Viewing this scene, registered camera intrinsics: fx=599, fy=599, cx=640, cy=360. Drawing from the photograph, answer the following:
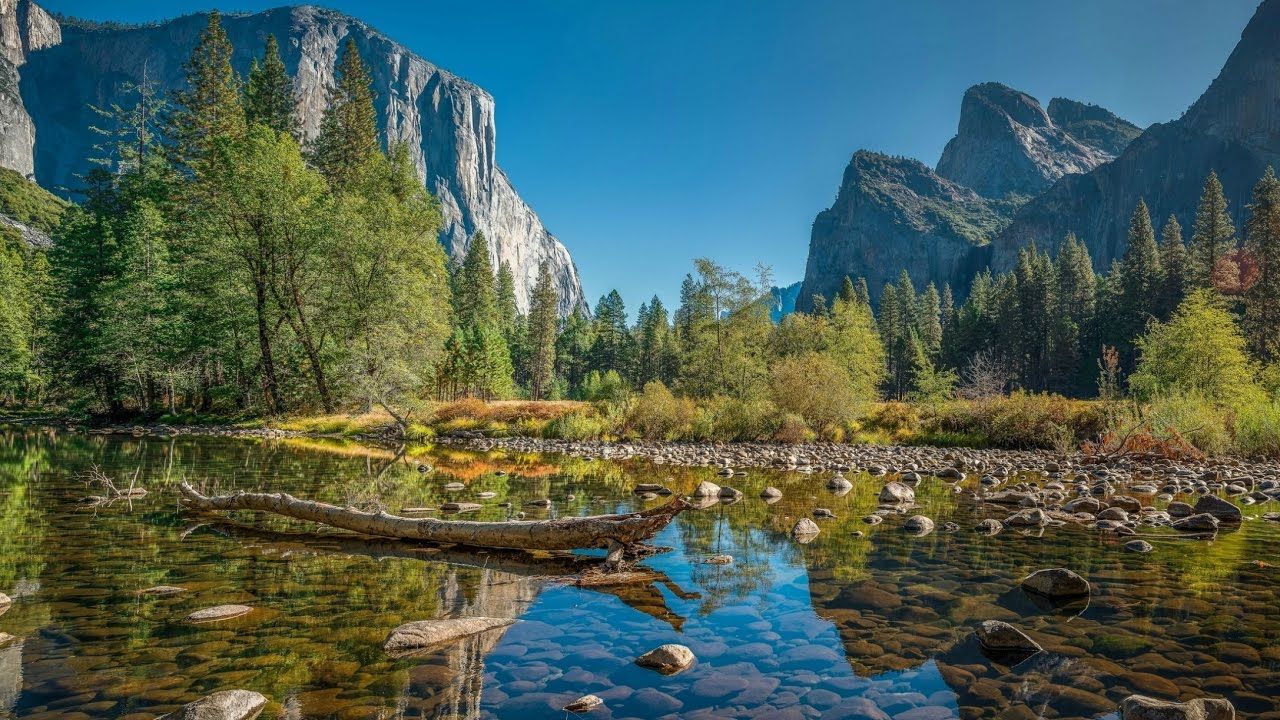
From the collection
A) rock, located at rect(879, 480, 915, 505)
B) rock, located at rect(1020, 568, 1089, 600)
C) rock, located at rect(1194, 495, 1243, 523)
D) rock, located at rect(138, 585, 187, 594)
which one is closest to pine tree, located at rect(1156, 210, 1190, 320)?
rock, located at rect(1194, 495, 1243, 523)

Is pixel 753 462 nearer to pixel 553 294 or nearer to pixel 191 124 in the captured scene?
pixel 191 124

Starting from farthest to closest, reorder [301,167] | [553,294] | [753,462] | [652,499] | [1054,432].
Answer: [553,294] → [301,167] → [1054,432] → [753,462] → [652,499]

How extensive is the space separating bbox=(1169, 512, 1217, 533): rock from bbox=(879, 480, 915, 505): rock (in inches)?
148

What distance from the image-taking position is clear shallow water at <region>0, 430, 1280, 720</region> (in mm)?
3477

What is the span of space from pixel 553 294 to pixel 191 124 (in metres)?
39.5

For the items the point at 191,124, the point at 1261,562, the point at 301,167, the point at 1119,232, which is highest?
the point at 1119,232

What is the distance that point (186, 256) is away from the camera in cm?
3036

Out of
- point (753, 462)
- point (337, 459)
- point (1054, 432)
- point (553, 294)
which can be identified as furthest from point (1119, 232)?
point (337, 459)

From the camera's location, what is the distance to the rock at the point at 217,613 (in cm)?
439

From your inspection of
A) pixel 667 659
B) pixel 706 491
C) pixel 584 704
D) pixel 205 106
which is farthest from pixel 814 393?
pixel 205 106

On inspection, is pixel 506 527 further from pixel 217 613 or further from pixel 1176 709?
pixel 1176 709

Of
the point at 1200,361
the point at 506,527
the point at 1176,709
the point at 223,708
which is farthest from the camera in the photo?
the point at 1200,361

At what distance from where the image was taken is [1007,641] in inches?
168

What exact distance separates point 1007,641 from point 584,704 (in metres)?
3.07
